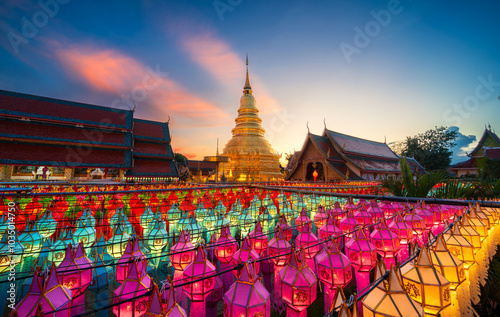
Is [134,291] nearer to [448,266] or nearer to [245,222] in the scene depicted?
[448,266]

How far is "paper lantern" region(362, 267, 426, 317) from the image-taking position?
1431mm

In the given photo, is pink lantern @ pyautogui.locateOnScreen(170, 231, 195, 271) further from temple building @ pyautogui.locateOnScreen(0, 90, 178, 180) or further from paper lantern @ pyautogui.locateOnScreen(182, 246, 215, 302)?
temple building @ pyautogui.locateOnScreen(0, 90, 178, 180)

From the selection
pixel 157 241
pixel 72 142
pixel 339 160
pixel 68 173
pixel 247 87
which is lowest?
pixel 157 241

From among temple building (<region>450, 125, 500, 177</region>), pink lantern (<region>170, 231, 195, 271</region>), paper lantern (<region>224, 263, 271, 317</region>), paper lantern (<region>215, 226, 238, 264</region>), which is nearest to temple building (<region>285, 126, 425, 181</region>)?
temple building (<region>450, 125, 500, 177</region>)

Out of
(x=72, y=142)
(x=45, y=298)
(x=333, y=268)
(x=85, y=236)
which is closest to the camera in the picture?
(x=45, y=298)

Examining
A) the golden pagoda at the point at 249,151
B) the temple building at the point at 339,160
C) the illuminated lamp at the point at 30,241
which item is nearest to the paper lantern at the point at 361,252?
the illuminated lamp at the point at 30,241

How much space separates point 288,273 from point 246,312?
0.69 metres

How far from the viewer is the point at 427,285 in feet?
5.82

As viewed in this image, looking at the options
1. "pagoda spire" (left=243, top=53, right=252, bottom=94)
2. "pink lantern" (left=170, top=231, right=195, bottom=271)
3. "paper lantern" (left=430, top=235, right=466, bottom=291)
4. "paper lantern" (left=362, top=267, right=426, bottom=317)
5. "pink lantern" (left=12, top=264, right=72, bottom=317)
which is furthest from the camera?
"pagoda spire" (left=243, top=53, right=252, bottom=94)

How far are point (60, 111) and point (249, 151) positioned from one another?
1965 cm

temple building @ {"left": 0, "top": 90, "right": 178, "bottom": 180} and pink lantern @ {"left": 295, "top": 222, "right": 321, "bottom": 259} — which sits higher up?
temple building @ {"left": 0, "top": 90, "right": 178, "bottom": 180}

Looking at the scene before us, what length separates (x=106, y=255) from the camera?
3.80m

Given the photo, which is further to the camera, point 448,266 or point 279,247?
point 279,247

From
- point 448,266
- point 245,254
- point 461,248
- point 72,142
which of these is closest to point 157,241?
point 245,254
